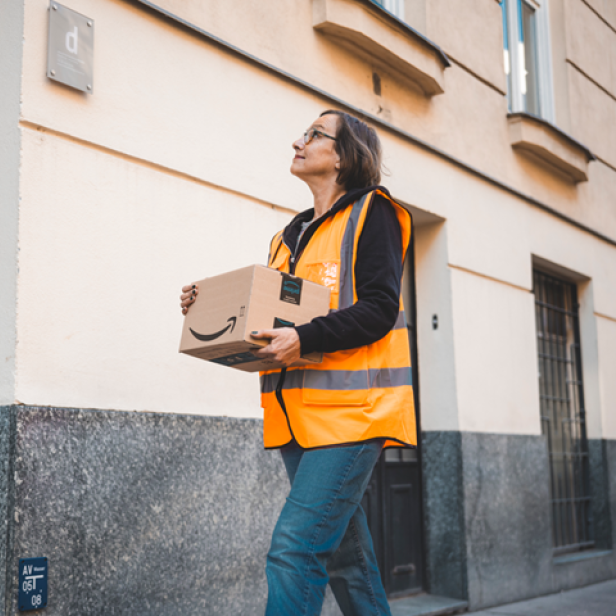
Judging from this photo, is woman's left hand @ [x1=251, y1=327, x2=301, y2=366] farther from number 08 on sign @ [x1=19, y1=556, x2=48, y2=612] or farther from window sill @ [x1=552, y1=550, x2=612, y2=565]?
window sill @ [x1=552, y1=550, x2=612, y2=565]

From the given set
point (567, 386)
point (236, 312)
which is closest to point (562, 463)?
point (567, 386)

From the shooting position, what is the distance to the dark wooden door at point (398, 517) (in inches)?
188

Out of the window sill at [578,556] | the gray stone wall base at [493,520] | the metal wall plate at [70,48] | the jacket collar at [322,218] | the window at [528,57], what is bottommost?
the window sill at [578,556]

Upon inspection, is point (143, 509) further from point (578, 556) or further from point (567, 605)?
point (578, 556)

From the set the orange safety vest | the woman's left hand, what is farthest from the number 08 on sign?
the woman's left hand

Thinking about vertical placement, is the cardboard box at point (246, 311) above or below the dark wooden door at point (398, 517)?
above

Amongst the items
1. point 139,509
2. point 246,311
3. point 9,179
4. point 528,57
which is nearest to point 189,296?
point 246,311

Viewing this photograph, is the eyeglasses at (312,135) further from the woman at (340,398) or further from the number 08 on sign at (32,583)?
the number 08 on sign at (32,583)

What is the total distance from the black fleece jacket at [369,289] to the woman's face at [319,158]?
166mm

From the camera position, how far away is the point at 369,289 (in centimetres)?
230

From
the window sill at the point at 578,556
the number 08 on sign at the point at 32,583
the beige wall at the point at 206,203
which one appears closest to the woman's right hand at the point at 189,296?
the beige wall at the point at 206,203

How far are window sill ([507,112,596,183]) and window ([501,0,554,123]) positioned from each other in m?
0.49

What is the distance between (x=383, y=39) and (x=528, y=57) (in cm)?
303

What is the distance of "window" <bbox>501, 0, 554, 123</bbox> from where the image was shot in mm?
6848
